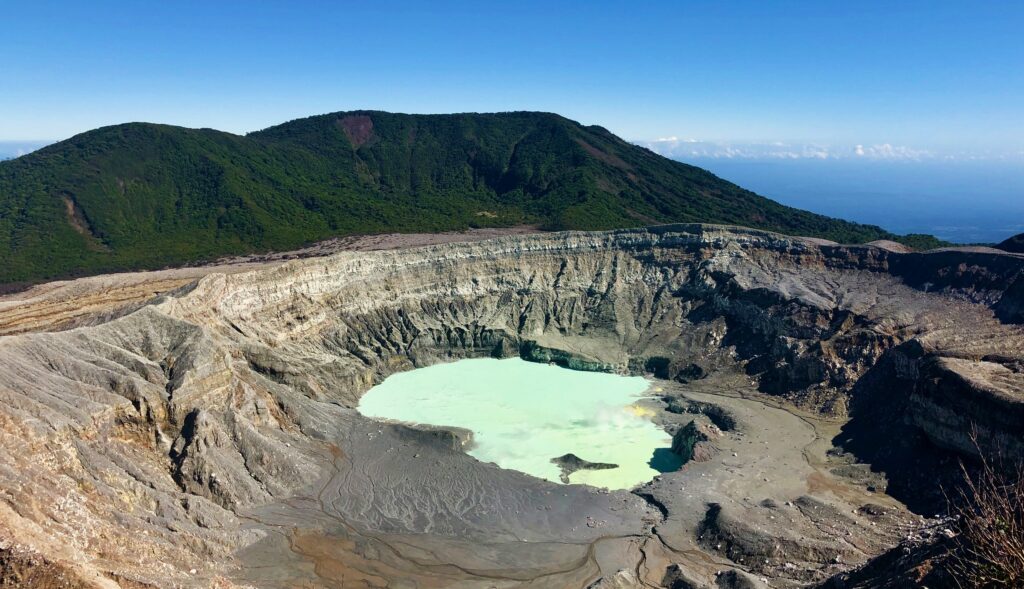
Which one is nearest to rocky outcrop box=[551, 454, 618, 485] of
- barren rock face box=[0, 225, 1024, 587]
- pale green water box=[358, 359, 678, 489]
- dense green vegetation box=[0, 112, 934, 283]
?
pale green water box=[358, 359, 678, 489]

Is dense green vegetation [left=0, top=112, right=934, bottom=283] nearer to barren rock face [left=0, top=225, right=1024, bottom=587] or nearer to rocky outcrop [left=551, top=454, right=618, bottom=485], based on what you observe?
barren rock face [left=0, top=225, right=1024, bottom=587]

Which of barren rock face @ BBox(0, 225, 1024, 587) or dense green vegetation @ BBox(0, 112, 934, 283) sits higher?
dense green vegetation @ BBox(0, 112, 934, 283)

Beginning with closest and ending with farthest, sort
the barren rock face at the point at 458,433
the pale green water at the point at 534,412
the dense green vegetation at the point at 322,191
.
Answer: the barren rock face at the point at 458,433 < the pale green water at the point at 534,412 < the dense green vegetation at the point at 322,191

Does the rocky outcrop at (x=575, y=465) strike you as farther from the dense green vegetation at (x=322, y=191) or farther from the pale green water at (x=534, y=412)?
the dense green vegetation at (x=322, y=191)

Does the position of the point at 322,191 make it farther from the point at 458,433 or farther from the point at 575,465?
the point at 575,465

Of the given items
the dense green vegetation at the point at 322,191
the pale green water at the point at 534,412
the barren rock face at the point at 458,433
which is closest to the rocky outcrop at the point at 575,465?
the pale green water at the point at 534,412

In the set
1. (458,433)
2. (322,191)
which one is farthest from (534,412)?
(322,191)
